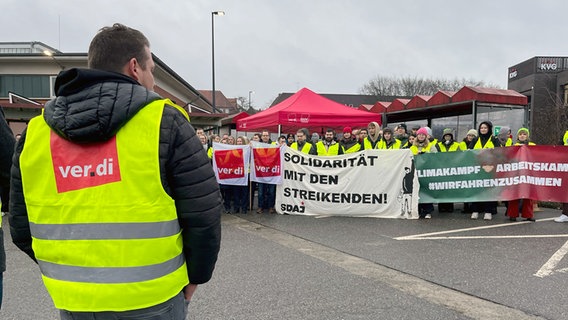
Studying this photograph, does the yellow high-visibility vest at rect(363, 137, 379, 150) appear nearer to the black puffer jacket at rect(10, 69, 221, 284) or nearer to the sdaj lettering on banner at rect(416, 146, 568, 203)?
the sdaj lettering on banner at rect(416, 146, 568, 203)

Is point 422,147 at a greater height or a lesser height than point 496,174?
greater

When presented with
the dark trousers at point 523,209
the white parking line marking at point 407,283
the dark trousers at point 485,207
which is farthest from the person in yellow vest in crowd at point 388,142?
the white parking line marking at point 407,283

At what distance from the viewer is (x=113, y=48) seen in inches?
64.4

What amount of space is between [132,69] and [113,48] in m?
0.11

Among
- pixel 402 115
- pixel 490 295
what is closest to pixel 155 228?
pixel 490 295

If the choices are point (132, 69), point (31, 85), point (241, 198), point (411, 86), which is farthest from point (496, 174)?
point (411, 86)

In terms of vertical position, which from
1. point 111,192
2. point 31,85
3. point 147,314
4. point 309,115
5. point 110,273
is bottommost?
point 147,314

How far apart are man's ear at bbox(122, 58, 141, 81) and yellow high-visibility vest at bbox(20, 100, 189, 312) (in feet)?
0.72

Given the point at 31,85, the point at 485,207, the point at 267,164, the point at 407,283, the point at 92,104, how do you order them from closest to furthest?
1. the point at 92,104
2. the point at 407,283
3. the point at 485,207
4. the point at 267,164
5. the point at 31,85

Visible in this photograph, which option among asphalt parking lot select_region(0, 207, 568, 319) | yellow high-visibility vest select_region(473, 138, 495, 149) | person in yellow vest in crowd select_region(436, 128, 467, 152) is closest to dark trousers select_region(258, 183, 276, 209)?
asphalt parking lot select_region(0, 207, 568, 319)

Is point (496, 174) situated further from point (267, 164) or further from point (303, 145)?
point (267, 164)

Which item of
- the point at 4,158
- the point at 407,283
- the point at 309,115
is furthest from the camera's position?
the point at 309,115

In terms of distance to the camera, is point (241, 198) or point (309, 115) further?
point (309, 115)

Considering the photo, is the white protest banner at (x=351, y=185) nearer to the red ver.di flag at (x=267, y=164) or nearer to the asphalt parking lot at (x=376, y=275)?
the red ver.di flag at (x=267, y=164)
